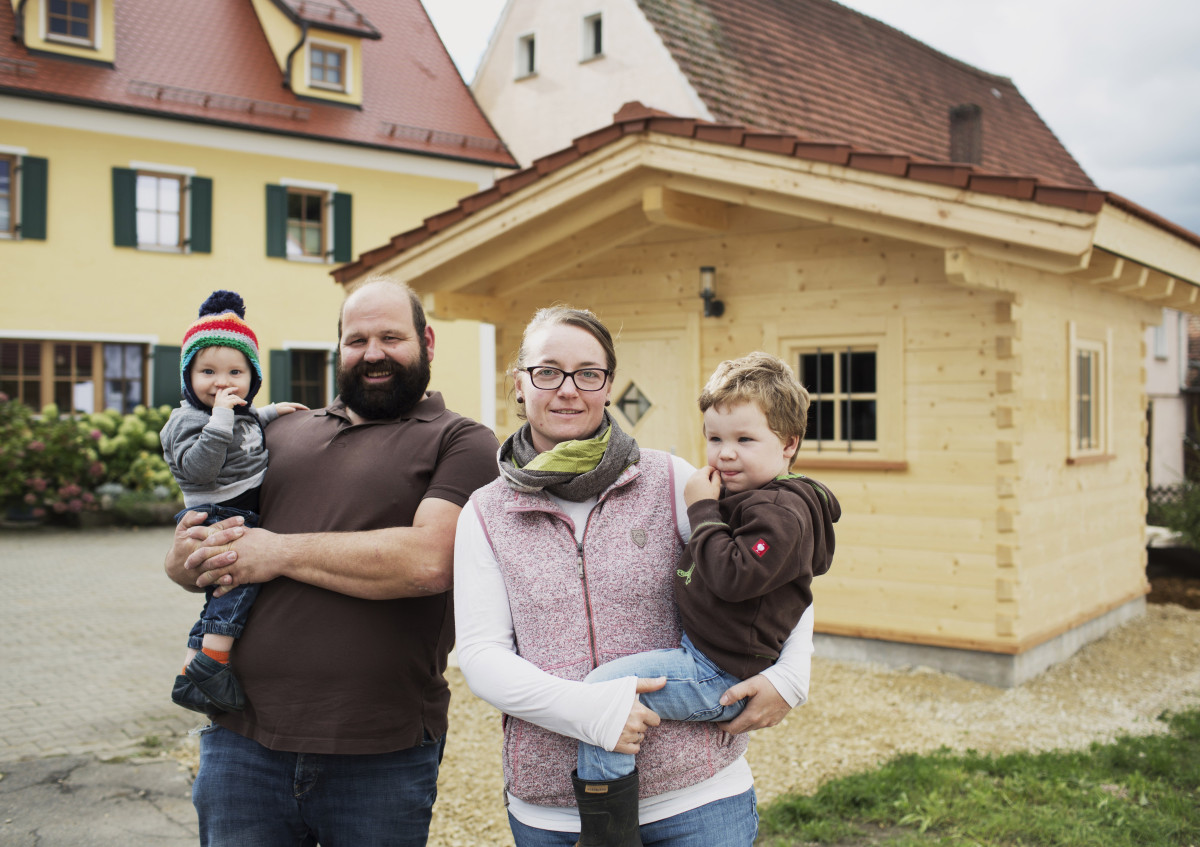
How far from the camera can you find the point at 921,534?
272 inches

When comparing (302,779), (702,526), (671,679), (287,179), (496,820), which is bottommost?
(496,820)

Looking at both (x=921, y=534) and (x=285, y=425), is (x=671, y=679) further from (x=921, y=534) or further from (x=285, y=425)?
(x=921, y=534)

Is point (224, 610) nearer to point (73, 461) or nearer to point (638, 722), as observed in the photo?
point (638, 722)

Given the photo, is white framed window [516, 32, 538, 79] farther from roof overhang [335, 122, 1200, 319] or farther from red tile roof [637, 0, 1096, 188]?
roof overhang [335, 122, 1200, 319]

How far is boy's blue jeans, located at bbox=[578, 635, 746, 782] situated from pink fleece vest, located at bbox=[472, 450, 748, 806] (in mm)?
46

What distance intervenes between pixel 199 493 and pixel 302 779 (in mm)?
753

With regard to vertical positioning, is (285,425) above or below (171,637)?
above

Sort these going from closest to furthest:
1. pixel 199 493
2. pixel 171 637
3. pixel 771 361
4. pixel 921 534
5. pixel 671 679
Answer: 1. pixel 671 679
2. pixel 771 361
3. pixel 199 493
4. pixel 921 534
5. pixel 171 637

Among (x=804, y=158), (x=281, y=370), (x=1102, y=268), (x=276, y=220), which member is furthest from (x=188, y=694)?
(x=276, y=220)

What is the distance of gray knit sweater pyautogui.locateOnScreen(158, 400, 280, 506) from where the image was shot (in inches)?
100

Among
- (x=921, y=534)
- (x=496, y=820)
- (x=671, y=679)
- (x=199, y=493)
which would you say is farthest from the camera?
(x=921, y=534)

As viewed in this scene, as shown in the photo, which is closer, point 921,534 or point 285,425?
point 285,425

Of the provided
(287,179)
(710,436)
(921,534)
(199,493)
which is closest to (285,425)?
(199,493)

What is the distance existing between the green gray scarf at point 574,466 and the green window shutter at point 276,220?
55.5 feet
